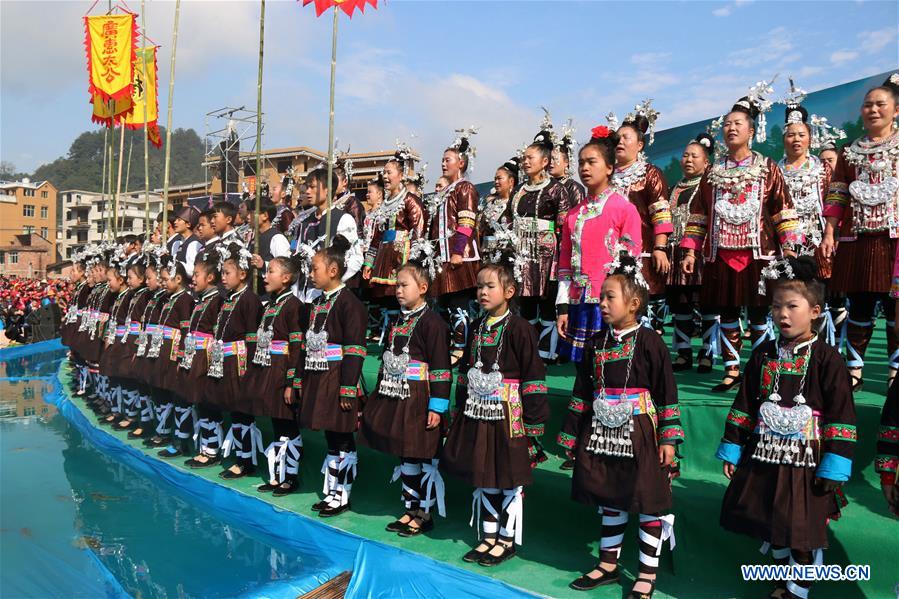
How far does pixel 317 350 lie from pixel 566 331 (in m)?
1.70

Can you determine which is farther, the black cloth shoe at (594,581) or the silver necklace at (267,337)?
the silver necklace at (267,337)

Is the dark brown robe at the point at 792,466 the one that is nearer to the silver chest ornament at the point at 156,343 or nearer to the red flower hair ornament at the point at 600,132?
the red flower hair ornament at the point at 600,132

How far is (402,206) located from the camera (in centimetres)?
631

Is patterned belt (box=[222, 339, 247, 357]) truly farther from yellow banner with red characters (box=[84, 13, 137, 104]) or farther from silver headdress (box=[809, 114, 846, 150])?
yellow banner with red characters (box=[84, 13, 137, 104])

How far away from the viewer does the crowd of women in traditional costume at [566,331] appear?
280cm

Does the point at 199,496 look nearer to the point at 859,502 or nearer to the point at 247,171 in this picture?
the point at 859,502

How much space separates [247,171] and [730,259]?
22.9 m

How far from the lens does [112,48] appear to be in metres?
9.42

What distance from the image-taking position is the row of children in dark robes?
269 centimetres

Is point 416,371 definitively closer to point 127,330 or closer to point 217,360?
point 217,360

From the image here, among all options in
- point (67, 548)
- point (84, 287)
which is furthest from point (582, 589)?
point (84, 287)

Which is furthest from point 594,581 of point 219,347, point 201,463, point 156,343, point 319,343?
point 156,343

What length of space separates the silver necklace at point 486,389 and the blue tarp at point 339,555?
0.83 meters

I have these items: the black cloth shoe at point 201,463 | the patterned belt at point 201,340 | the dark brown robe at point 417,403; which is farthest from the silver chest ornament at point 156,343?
the dark brown robe at point 417,403
